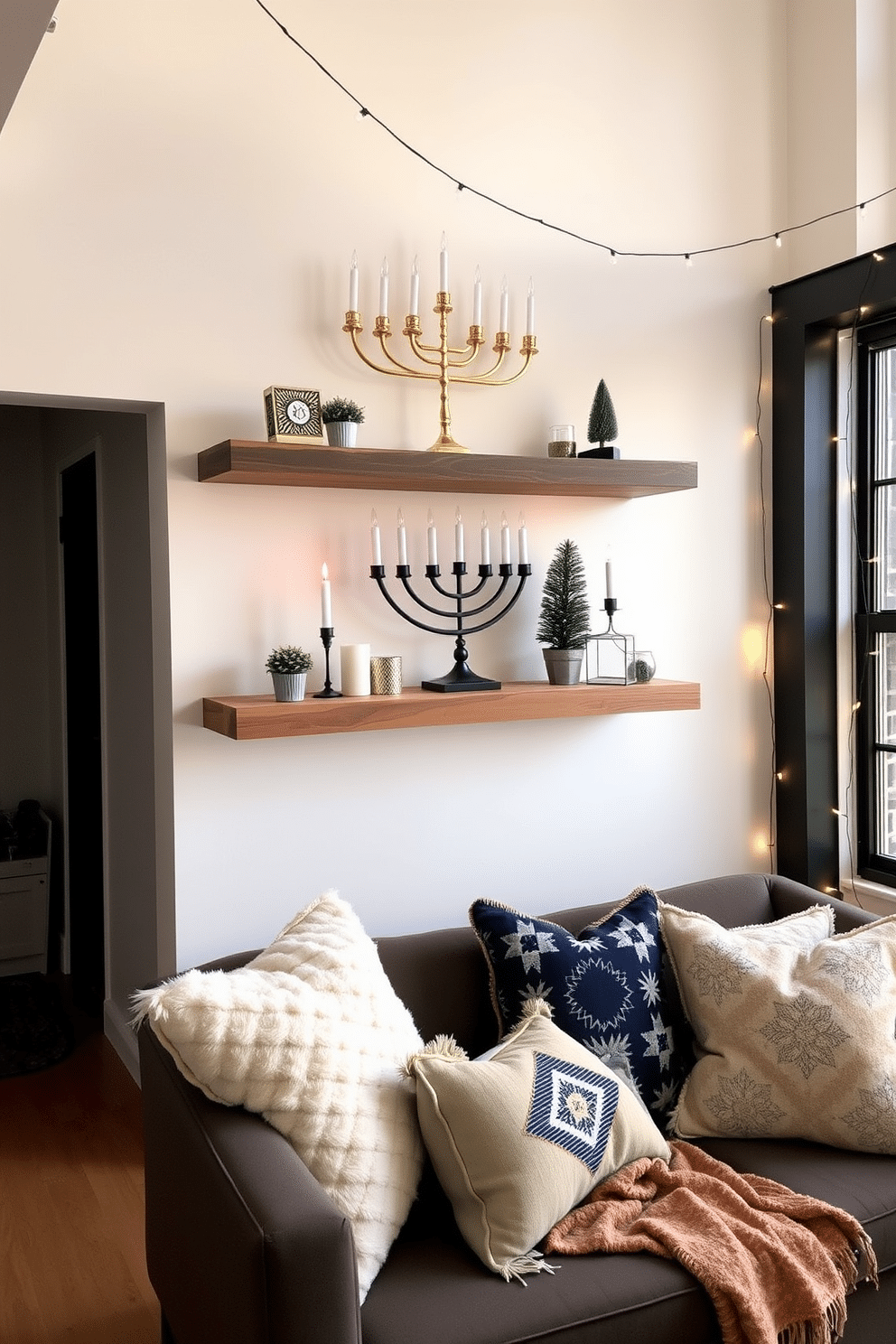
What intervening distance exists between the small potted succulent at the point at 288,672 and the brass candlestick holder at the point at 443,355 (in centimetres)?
61

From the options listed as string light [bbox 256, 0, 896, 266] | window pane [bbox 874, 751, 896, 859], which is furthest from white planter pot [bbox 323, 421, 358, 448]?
window pane [bbox 874, 751, 896, 859]

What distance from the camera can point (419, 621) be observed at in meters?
2.92

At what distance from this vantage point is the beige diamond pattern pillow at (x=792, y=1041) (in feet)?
6.74

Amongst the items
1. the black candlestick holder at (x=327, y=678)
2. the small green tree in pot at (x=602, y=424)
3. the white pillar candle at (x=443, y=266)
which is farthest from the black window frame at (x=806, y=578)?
A: the black candlestick holder at (x=327, y=678)

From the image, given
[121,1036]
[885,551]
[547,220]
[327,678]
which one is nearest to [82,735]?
[121,1036]

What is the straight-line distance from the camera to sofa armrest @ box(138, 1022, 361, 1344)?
145 cm

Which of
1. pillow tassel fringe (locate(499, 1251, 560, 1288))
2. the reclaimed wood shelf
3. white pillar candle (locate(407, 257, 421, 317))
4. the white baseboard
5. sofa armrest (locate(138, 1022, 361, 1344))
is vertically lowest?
the white baseboard

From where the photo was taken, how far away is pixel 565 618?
3.01 m

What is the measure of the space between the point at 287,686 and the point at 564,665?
773 millimetres

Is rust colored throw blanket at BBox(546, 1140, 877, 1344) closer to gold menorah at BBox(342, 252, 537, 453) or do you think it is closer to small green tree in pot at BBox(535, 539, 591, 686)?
small green tree in pot at BBox(535, 539, 591, 686)

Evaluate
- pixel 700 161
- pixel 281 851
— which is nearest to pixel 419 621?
pixel 281 851

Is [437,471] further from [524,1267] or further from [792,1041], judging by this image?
[524,1267]

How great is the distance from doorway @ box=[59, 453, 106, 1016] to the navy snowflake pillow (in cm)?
201

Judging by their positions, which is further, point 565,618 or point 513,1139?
point 565,618
